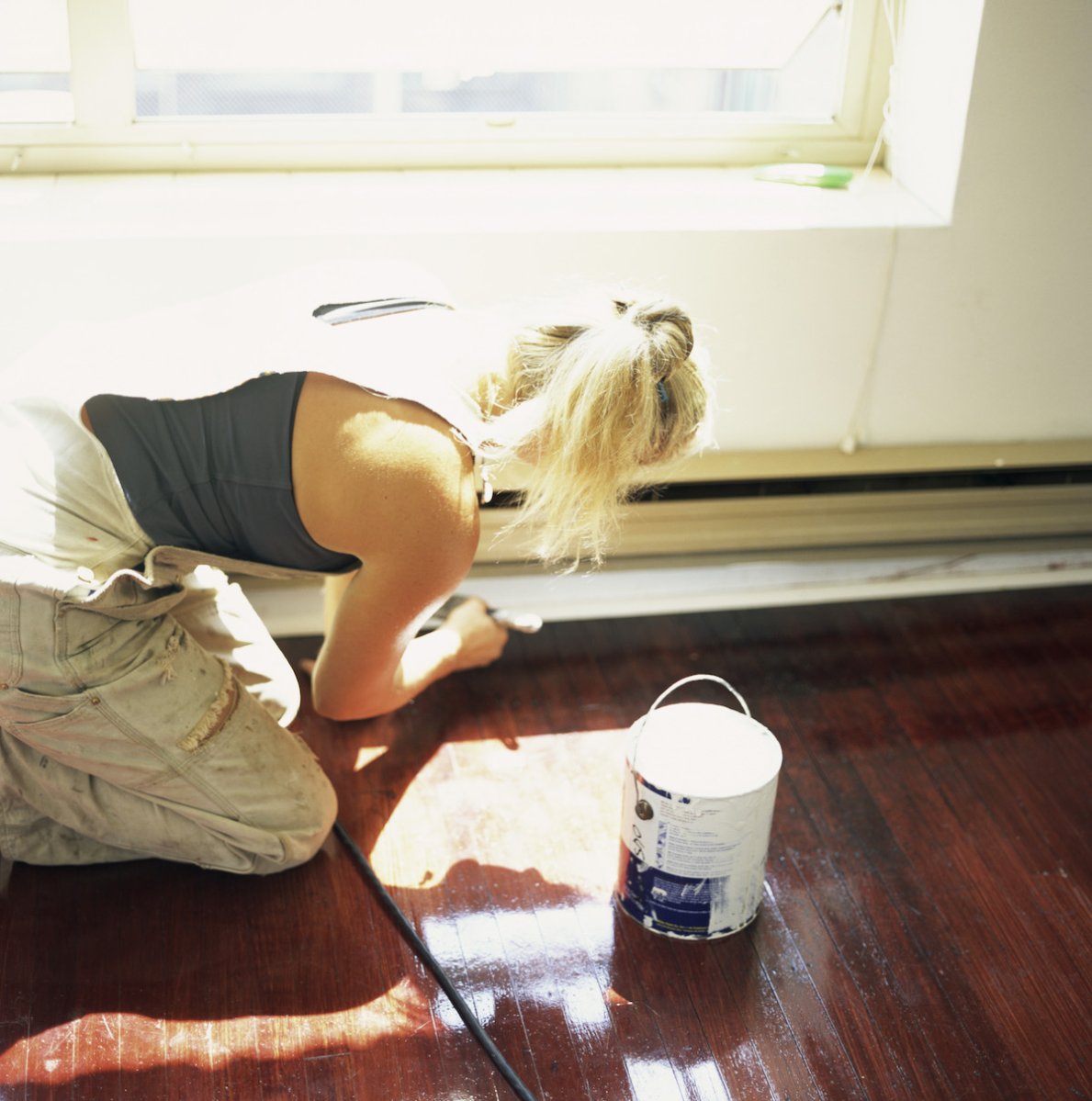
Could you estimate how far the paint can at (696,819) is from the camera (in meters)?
1.53

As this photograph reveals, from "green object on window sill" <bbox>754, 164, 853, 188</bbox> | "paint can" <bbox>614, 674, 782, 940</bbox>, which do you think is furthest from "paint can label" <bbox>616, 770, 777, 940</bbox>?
"green object on window sill" <bbox>754, 164, 853, 188</bbox>

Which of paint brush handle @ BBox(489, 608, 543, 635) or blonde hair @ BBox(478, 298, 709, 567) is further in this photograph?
paint brush handle @ BBox(489, 608, 543, 635)

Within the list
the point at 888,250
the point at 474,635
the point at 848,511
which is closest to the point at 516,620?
the point at 474,635

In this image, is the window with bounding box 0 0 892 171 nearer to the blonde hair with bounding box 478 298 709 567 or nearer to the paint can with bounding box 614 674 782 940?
the blonde hair with bounding box 478 298 709 567

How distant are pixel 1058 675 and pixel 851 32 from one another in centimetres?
121

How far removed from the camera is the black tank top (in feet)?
4.57

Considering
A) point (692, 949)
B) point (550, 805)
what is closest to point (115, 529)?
point (550, 805)

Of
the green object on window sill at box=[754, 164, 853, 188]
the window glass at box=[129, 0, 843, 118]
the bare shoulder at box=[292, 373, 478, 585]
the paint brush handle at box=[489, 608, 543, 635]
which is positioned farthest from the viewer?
the green object on window sill at box=[754, 164, 853, 188]

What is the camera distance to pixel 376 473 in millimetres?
1388

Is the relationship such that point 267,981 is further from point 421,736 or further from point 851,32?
point 851,32

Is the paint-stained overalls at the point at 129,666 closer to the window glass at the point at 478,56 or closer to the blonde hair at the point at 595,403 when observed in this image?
the blonde hair at the point at 595,403

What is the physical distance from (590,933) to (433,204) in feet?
4.00

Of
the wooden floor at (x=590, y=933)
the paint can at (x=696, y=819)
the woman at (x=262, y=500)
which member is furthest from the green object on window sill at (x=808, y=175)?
the paint can at (x=696, y=819)

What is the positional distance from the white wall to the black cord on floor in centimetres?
92
